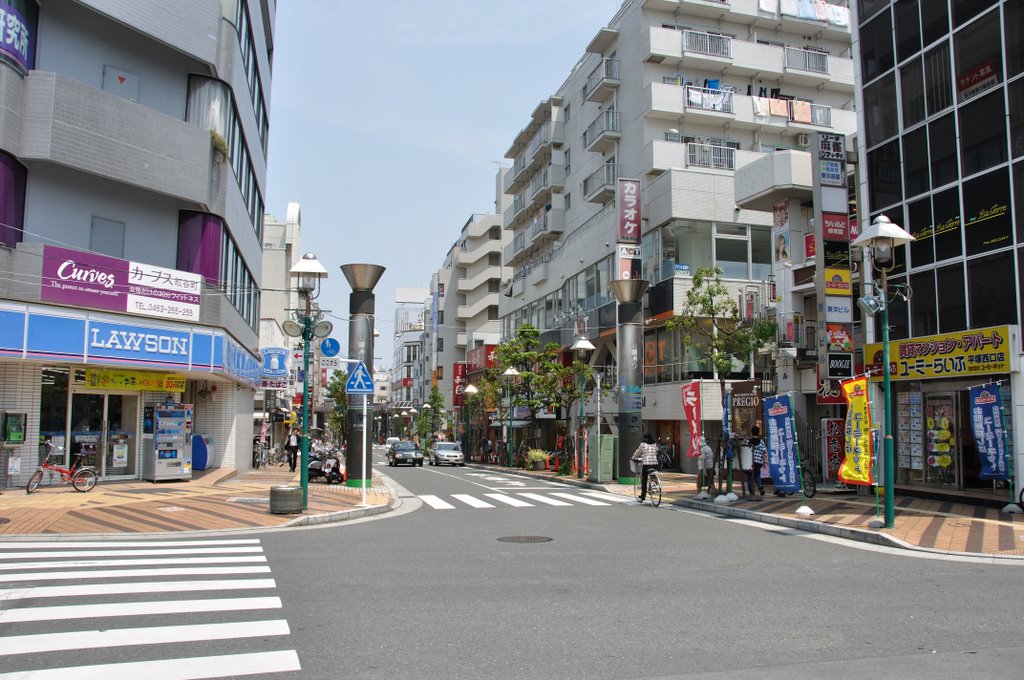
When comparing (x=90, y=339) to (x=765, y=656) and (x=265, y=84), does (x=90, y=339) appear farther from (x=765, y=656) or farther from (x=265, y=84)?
(x=265, y=84)

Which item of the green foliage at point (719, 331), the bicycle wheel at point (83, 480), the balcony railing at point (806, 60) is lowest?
the bicycle wheel at point (83, 480)

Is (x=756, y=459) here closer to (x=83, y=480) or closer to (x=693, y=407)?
(x=693, y=407)

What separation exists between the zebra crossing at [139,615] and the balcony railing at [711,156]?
1251 inches

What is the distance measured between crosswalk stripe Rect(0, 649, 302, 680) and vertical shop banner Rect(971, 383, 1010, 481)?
1517 centimetres

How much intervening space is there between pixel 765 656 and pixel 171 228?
21.3m

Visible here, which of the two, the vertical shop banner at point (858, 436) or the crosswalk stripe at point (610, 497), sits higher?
the vertical shop banner at point (858, 436)

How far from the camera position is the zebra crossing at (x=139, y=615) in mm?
5789

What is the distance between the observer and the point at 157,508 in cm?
1639

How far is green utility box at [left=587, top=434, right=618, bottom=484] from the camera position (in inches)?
1082

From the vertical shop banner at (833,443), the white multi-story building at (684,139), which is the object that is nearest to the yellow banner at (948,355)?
the vertical shop banner at (833,443)

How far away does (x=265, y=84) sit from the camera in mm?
35344

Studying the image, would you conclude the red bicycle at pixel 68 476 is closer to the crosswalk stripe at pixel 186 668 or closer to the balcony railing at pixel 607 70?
the crosswalk stripe at pixel 186 668

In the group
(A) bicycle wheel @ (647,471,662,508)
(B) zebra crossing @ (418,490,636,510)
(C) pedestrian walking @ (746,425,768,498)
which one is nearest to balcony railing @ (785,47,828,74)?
(C) pedestrian walking @ (746,425,768,498)

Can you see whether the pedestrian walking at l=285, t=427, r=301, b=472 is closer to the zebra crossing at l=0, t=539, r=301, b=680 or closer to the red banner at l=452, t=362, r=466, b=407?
the zebra crossing at l=0, t=539, r=301, b=680
